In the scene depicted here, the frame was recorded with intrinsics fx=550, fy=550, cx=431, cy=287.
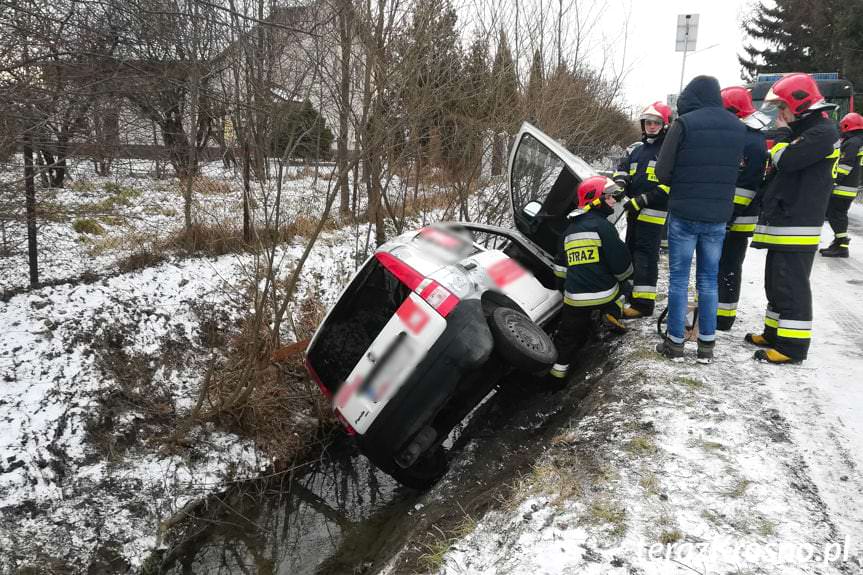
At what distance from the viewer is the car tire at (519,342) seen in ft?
11.6

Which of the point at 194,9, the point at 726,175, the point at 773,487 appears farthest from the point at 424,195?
the point at 773,487

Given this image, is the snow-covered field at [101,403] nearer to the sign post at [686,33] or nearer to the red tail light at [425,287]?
the red tail light at [425,287]

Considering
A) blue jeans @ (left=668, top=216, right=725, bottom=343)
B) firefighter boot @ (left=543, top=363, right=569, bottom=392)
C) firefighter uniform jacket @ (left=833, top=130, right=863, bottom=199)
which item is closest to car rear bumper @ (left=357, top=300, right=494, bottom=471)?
firefighter boot @ (left=543, top=363, right=569, bottom=392)

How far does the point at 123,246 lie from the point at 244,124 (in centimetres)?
300

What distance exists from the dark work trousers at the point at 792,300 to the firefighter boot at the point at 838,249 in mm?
4334

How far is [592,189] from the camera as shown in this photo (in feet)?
14.3

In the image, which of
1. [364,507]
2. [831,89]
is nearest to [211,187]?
[364,507]

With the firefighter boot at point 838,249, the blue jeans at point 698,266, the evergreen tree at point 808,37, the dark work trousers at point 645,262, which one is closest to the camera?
the blue jeans at point 698,266

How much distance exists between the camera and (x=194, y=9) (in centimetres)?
469

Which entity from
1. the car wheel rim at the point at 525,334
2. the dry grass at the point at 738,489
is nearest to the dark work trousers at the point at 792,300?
the dry grass at the point at 738,489

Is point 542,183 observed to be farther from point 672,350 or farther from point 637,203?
point 672,350

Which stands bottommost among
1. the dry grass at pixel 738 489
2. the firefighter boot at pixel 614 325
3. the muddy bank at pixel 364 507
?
A: the muddy bank at pixel 364 507

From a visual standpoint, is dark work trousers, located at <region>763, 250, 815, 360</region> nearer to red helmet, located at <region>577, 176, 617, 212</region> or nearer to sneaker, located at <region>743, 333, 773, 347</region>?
sneaker, located at <region>743, 333, 773, 347</region>

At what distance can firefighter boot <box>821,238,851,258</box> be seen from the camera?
739cm
